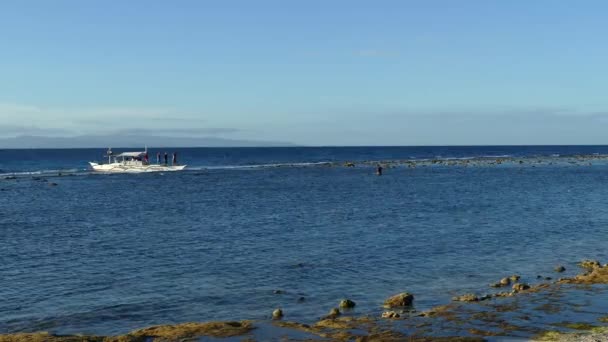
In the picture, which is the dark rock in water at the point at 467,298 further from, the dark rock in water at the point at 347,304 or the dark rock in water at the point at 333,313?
the dark rock in water at the point at 333,313

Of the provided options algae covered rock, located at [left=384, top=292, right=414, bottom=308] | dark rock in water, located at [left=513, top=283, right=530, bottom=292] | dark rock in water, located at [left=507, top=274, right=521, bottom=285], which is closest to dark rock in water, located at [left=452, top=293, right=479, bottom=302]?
algae covered rock, located at [left=384, top=292, right=414, bottom=308]

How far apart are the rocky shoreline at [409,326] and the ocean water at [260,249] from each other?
3.72 ft

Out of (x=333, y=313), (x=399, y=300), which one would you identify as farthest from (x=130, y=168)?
(x=333, y=313)

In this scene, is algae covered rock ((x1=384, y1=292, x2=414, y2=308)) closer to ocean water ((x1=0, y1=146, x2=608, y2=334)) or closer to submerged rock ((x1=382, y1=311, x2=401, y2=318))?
ocean water ((x1=0, y1=146, x2=608, y2=334))

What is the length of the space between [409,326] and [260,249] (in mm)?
17355

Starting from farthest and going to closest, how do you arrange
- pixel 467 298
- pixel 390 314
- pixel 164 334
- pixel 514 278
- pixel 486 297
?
pixel 514 278, pixel 486 297, pixel 467 298, pixel 390 314, pixel 164 334

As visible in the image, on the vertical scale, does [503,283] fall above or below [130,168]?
below

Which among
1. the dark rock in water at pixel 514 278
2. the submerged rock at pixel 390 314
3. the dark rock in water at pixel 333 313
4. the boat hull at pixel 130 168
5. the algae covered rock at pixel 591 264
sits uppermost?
the boat hull at pixel 130 168

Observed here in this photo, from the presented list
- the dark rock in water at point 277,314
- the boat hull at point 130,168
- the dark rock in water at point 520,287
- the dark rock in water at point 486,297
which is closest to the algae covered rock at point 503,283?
the dark rock in water at point 520,287

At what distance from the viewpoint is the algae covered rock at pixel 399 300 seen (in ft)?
82.0

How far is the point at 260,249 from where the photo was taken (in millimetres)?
38188

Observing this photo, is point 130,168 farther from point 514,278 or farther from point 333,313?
point 333,313

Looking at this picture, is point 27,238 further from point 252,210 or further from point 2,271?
point 252,210

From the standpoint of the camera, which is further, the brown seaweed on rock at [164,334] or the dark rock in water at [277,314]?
the dark rock in water at [277,314]
